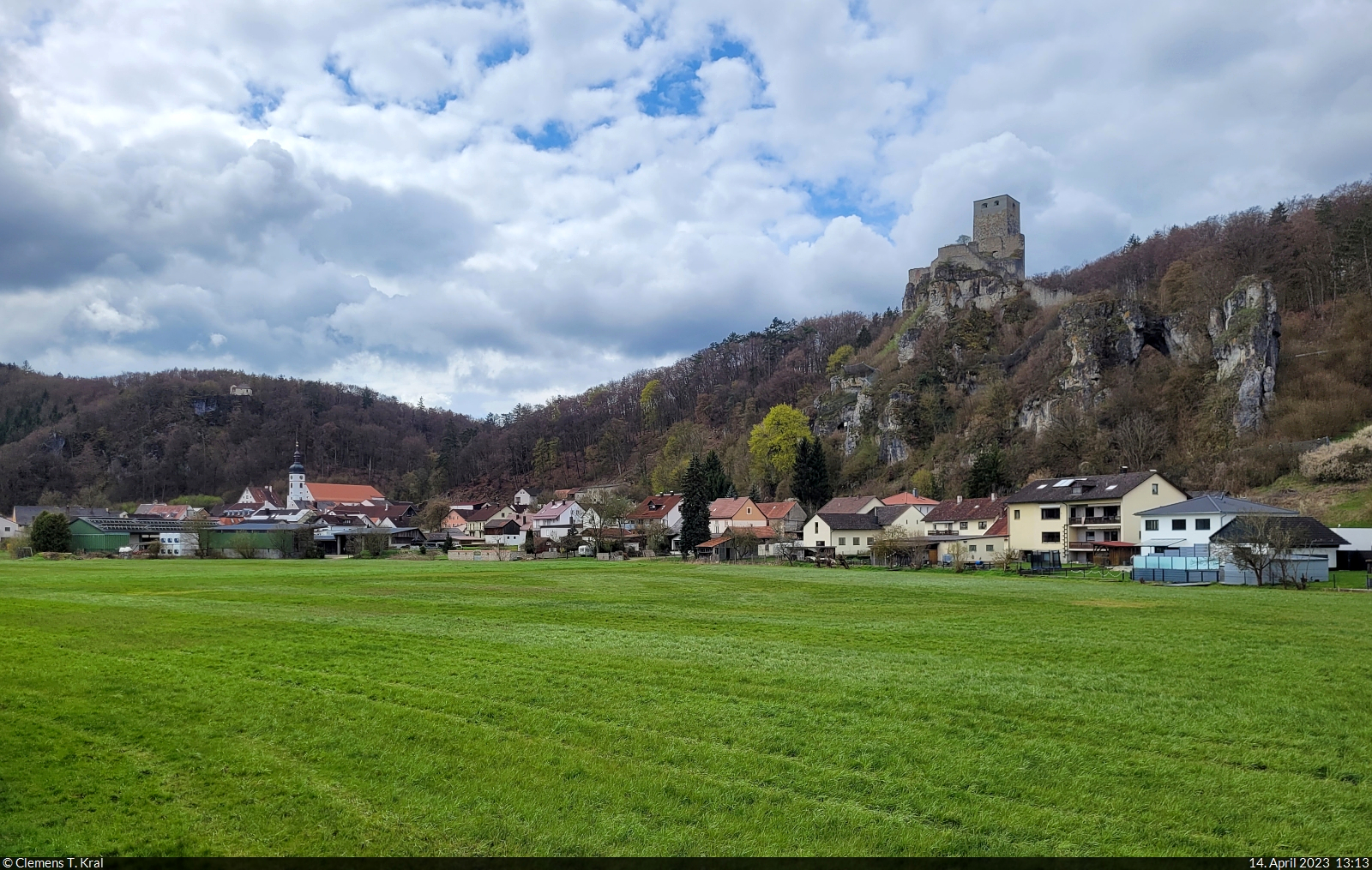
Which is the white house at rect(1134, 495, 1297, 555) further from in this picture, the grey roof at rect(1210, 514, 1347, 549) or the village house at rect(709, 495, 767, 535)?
the village house at rect(709, 495, 767, 535)

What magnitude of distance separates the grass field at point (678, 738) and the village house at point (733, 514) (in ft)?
206

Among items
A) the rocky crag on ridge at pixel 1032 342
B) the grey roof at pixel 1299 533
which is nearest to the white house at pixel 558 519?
the rocky crag on ridge at pixel 1032 342

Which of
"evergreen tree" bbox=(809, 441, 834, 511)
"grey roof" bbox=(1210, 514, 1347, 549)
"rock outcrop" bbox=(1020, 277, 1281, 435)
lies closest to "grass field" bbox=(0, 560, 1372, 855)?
"grey roof" bbox=(1210, 514, 1347, 549)

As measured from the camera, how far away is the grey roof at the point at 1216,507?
47.0 metres

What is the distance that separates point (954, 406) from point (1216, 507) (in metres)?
53.8

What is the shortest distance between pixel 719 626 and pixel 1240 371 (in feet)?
249

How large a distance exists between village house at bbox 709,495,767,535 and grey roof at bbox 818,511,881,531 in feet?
47.4

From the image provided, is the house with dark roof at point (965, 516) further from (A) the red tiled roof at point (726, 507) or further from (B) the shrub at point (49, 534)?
(B) the shrub at point (49, 534)

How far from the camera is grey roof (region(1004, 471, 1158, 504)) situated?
58.2m

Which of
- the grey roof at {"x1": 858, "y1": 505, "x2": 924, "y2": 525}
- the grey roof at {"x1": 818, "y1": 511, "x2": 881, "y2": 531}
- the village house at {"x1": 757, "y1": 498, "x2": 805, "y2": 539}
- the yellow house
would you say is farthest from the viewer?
the village house at {"x1": 757, "y1": 498, "x2": 805, "y2": 539}

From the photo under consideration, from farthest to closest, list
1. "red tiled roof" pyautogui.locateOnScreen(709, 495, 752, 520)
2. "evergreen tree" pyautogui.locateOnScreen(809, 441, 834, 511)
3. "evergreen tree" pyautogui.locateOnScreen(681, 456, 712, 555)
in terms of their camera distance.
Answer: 1. "evergreen tree" pyautogui.locateOnScreen(809, 441, 834, 511)
2. "red tiled roof" pyautogui.locateOnScreen(709, 495, 752, 520)
3. "evergreen tree" pyautogui.locateOnScreen(681, 456, 712, 555)

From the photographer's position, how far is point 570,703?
12414 mm

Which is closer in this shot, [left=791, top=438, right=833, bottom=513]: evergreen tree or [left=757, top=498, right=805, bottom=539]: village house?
[left=757, top=498, right=805, bottom=539]: village house

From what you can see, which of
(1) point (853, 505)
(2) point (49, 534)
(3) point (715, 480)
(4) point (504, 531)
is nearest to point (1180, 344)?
(1) point (853, 505)
